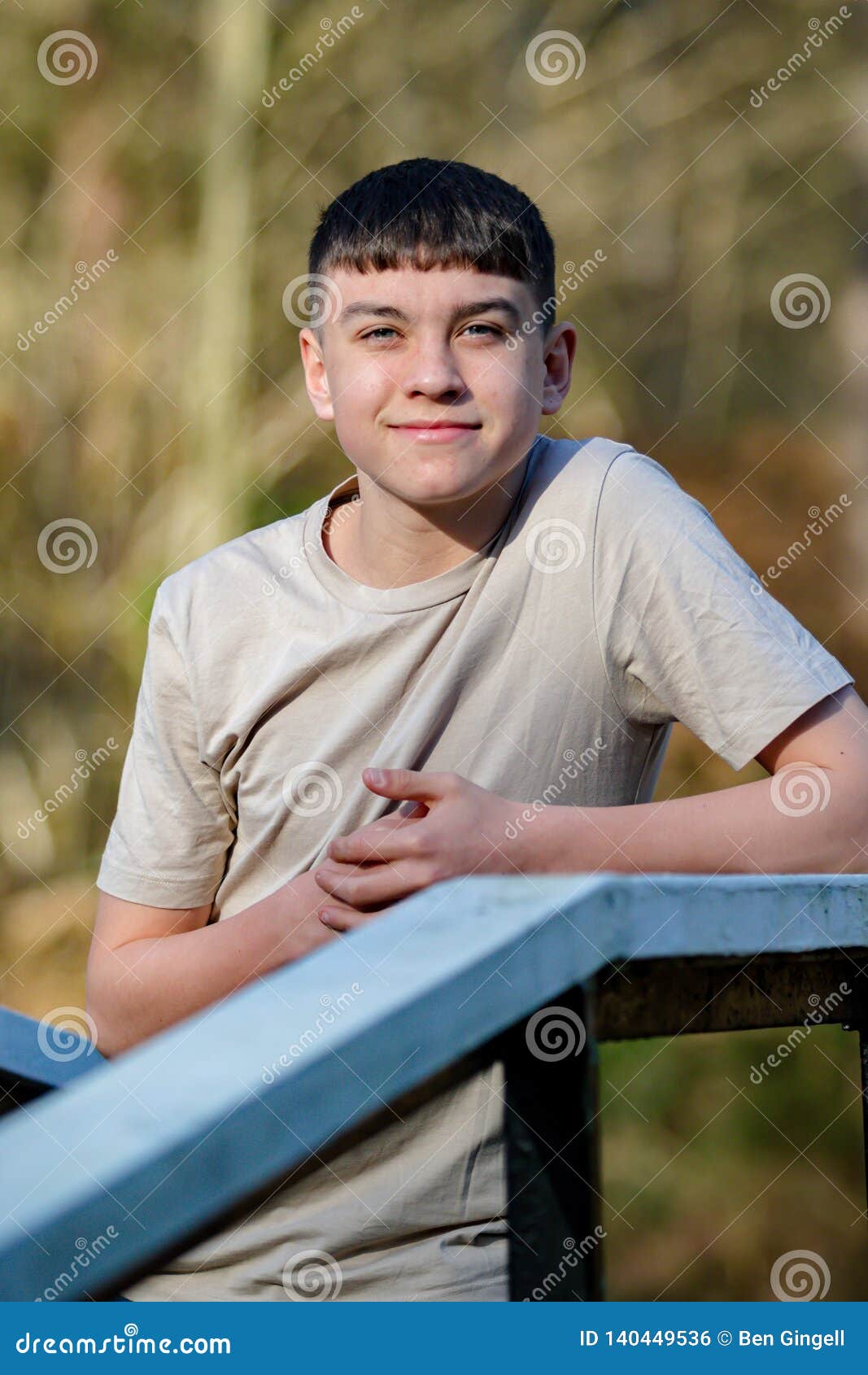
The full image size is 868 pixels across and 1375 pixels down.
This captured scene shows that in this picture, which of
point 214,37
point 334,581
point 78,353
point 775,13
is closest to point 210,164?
point 214,37

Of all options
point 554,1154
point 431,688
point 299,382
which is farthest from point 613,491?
point 299,382

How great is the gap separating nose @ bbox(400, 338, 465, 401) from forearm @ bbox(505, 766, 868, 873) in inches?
18.9

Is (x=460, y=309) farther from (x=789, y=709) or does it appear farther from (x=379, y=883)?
(x=379, y=883)

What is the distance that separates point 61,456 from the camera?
488cm

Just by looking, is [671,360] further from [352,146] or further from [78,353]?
[78,353]

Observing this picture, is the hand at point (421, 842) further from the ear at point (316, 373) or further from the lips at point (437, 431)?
the ear at point (316, 373)

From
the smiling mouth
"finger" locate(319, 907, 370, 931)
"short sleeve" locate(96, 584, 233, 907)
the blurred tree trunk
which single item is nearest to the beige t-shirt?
"short sleeve" locate(96, 584, 233, 907)

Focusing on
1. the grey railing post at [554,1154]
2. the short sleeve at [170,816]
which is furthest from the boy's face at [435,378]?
the grey railing post at [554,1154]

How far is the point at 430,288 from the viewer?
5.06ft

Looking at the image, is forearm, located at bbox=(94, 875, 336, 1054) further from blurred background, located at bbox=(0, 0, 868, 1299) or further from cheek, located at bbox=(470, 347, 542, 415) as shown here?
blurred background, located at bbox=(0, 0, 868, 1299)

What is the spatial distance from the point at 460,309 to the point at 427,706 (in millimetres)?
406

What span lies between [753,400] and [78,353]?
2369 mm

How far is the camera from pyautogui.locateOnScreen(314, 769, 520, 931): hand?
1141 mm

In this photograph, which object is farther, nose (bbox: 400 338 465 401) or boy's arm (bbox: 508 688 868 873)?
nose (bbox: 400 338 465 401)
